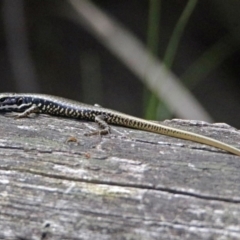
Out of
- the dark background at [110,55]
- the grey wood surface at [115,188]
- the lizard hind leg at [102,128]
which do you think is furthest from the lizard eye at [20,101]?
the dark background at [110,55]

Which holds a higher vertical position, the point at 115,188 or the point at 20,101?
the point at 20,101

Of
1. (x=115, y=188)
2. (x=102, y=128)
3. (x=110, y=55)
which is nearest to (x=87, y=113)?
(x=102, y=128)

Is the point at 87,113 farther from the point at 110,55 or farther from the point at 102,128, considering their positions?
the point at 110,55

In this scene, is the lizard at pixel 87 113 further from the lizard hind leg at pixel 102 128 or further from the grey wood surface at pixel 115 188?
the grey wood surface at pixel 115 188

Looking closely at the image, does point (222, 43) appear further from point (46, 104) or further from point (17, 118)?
point (17, 118)

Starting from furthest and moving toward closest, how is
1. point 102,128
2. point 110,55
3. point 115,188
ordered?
point 110,55 → point 102,128 → point 115,188

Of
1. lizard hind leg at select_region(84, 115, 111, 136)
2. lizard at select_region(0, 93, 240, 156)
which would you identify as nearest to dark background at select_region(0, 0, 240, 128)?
lizard at select_region(0, 93, 240, 156)
